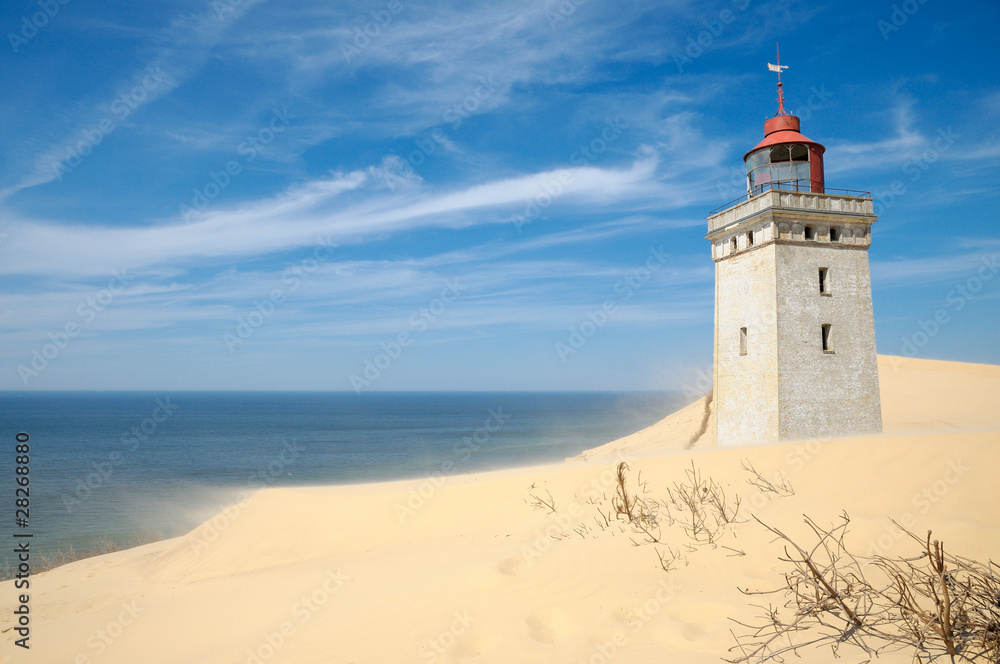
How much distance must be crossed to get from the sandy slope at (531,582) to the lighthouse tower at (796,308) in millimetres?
6907

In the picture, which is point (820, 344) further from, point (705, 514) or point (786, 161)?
point (705, 514)

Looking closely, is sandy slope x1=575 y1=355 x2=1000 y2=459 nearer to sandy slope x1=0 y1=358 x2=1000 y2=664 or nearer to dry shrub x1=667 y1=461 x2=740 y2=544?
sandy slope x1=0 y1=358 x2=1000 y2=664

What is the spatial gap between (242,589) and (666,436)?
27.9 metres

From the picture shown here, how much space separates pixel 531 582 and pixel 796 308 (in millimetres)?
14556

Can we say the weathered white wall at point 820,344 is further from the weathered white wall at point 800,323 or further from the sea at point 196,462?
the sea at point 196,462

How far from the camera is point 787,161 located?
61.5 feet

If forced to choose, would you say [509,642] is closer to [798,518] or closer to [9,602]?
[798,518]

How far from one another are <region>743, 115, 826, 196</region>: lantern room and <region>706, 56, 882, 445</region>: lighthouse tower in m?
0.03

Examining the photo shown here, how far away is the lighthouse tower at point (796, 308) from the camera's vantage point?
17.0 meters

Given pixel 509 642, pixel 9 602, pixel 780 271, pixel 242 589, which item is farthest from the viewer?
pixel 780 271

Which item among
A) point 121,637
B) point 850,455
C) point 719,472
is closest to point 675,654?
point 850,455

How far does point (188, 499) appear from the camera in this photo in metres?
29.6

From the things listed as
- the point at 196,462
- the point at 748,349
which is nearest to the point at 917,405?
the point at 748,349

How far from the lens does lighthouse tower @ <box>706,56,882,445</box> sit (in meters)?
17.0
